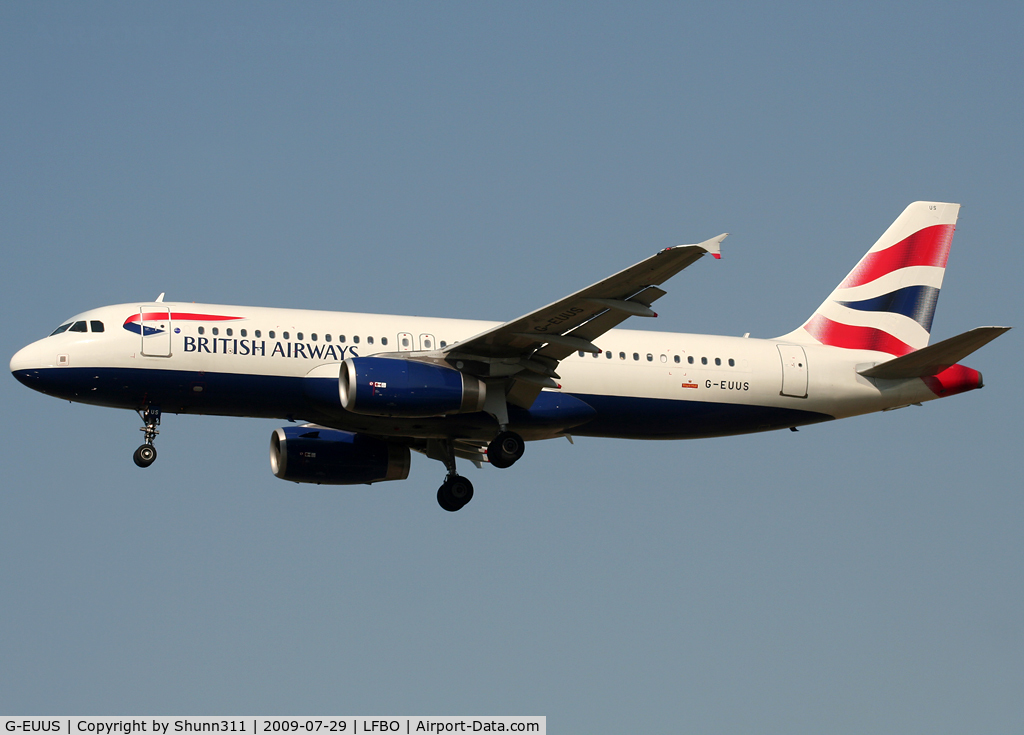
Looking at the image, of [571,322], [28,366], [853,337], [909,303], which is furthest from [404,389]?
[909,303]

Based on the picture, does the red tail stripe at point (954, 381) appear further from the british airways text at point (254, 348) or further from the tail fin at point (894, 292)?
the british airways text at point (254, 348)

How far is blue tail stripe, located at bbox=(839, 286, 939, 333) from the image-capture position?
3772cm

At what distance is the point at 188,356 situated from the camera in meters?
31.1

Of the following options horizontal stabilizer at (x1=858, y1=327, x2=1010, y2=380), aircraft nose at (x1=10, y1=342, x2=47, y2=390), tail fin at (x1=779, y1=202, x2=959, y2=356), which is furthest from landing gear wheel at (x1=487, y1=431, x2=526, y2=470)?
aircraft nose at (x1=10, y1=342, x2=47, y2=390)

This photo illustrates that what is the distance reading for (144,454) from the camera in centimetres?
3197

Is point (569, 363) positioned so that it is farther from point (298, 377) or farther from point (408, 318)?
point (298, 377)

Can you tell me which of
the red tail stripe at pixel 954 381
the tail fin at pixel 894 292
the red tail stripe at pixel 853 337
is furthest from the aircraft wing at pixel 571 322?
the red tail stripe at pixel 954 381

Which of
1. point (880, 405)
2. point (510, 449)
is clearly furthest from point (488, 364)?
point (880, 405)

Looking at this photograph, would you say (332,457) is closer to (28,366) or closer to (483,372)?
(483,372)

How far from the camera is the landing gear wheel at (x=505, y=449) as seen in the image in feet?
106

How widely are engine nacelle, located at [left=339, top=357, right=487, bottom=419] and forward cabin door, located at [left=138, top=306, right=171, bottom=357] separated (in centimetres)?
419

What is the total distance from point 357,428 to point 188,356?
4.55 metres

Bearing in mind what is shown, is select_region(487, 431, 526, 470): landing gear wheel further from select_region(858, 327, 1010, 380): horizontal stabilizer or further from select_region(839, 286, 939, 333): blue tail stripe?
select_region(839, 286, 939, 333): blue tail stripe

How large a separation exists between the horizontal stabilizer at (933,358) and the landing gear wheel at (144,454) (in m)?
17.9
